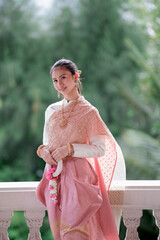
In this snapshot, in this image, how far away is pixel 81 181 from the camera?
1.29m

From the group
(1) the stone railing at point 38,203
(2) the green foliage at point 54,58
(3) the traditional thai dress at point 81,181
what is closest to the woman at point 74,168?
(3) the traditional thai dress at point 81,181

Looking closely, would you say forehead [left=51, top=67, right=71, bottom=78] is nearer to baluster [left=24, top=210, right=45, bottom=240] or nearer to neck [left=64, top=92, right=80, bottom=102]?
neck [left=64, top=92, right=80, bottom=102]

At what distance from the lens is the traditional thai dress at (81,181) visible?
4.16 feet

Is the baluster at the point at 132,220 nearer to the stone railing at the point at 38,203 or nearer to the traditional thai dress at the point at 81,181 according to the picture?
the stone railing at the point at 38,203

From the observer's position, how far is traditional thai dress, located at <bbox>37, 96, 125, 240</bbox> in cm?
127

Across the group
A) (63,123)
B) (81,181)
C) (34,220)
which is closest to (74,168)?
(81,181)

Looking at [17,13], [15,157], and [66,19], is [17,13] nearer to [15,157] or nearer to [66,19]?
[66,19]

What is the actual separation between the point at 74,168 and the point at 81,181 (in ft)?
0.19

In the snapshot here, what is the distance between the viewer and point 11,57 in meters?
6.55

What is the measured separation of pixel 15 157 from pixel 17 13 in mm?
2770

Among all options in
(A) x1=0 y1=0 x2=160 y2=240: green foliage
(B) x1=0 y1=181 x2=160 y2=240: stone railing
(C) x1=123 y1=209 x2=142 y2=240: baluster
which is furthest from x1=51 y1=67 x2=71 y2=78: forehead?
(A) x1=0 y1=0 x2=160 y2=240: green foliage

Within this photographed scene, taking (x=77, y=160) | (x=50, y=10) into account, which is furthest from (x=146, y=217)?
(x=50, y=10)

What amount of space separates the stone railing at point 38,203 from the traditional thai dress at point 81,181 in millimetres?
148

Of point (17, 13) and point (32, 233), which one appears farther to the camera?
point (17, 13)
